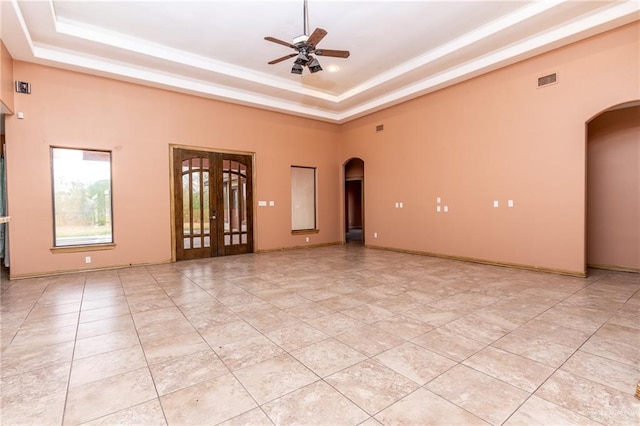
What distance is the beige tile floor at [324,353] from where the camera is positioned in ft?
6.17

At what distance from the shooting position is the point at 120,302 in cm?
399

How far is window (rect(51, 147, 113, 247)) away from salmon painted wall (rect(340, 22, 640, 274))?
249 inches

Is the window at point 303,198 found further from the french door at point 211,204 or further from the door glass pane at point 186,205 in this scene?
the door glass pane at point 186,205

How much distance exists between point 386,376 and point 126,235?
593cm

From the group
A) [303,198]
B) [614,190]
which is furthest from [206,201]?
[614,190]

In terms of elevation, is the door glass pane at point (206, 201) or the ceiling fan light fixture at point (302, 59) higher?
the ceiling fan light fixture at point (302, 59)

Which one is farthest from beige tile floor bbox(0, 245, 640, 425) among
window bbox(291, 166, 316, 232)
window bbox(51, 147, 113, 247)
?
window bbox(291, 166, 316, 232)

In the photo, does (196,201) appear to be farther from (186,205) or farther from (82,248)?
(82,248)

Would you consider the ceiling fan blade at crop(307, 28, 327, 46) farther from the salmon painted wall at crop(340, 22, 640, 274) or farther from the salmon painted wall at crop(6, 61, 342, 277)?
the salmon painted wall at crop(6, 61, 342, 277)

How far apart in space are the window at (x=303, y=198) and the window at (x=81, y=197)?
4.35 meters

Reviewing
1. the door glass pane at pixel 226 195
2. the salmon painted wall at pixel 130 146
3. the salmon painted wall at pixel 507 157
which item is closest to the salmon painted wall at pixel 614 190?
the salmon painted wall at pixel 507 157

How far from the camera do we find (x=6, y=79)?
486 cm

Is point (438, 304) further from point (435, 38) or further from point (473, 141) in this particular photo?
point (435, 38)

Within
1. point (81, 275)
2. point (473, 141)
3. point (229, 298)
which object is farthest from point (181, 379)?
point (473, 141)
